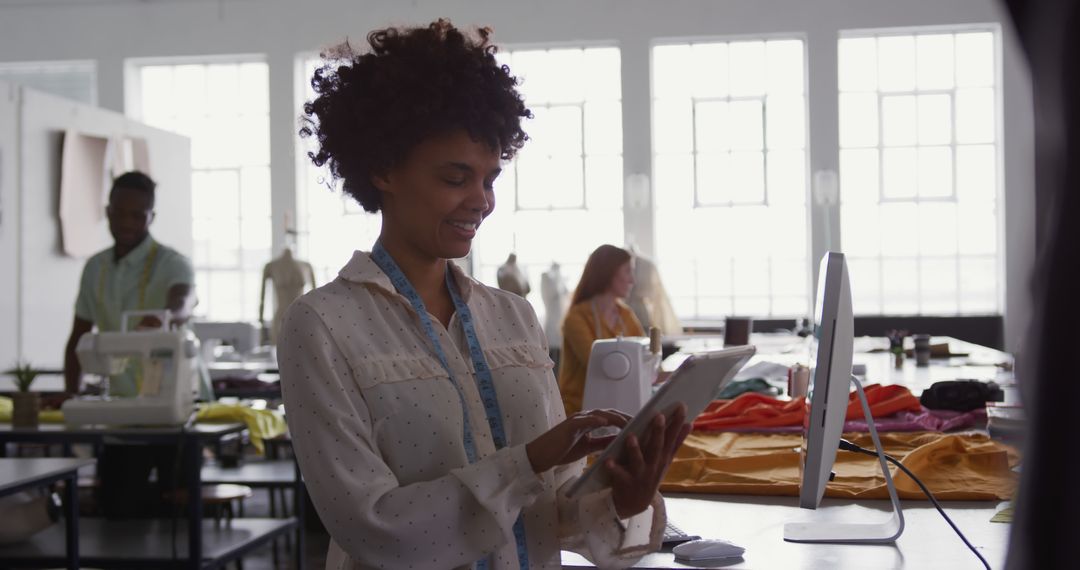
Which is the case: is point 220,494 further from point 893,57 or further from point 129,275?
point 893,57

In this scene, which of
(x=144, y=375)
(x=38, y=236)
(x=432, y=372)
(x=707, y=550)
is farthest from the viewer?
(x=38, y=236)

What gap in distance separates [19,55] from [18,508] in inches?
357

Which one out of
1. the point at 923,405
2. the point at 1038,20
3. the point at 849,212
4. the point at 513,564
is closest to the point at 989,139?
the point at 849,212

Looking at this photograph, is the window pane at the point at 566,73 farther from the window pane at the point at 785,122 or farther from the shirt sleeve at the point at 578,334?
the shirt sleeve at the point at 578,334

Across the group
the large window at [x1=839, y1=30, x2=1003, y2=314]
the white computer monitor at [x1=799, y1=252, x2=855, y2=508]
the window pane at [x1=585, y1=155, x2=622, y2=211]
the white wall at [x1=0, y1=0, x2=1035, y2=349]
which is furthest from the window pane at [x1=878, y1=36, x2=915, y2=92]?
the white computer monitor at [x1=799, y1=252, x2=855, y2=508]

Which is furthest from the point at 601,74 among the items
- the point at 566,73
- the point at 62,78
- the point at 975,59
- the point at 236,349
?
the point at 62,78

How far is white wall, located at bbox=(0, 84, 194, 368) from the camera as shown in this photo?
7.80m

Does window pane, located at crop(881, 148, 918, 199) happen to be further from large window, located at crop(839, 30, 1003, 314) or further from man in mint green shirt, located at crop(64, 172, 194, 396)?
man in mint green shirt, located at crop(64, 172, 194, 396)

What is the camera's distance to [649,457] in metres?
1.31

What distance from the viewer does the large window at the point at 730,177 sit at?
10.9m

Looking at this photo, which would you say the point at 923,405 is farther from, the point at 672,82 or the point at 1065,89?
the point at 672,82

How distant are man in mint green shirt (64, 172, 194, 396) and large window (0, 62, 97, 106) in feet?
26.3

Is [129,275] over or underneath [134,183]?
underneath

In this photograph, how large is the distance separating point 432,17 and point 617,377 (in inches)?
349
